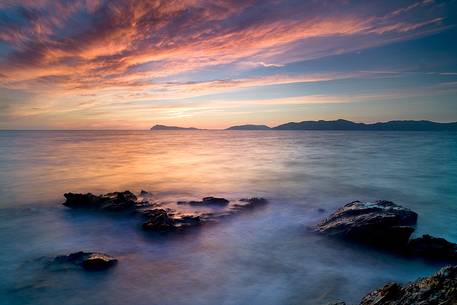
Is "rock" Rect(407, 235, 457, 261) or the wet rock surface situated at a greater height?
the wet rock surface

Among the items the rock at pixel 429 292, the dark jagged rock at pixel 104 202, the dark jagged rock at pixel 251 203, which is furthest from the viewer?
the dark jagged rock at pixel 251 203

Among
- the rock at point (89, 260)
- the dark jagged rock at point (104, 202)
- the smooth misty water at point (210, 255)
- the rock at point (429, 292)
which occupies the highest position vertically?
the rock at point (429, 292)

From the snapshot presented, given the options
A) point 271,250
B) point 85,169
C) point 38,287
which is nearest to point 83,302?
point 38,287

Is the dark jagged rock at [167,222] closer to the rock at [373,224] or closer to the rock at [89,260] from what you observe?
the rock at [89,260]

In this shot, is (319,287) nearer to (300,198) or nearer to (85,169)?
(300,198)

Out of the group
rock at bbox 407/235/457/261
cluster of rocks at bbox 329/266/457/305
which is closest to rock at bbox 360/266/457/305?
cluster of rocks at bbox 329/266/457/305

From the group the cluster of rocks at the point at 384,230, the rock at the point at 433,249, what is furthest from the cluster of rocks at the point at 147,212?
the rock at the point at 433,249

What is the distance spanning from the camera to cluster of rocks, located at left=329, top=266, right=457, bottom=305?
3645 mm

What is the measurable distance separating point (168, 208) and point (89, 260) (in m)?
6.60

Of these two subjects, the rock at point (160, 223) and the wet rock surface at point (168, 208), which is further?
the wet rock surface at point (168, 208)

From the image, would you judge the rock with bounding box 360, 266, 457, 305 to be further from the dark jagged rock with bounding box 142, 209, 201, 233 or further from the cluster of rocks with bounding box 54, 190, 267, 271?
the dark jagged rock with bounding box 142, 209, 201, 233

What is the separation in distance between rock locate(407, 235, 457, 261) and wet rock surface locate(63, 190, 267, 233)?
740 centimetres

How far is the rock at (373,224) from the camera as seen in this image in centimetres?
1068

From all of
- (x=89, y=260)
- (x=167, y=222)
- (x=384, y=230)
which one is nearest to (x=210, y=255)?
(x=167, y=222)
